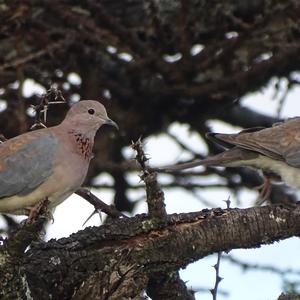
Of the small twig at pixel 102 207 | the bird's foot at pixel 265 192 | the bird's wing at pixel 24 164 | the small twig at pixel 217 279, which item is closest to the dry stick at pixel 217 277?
the small twig at pixel 217 279

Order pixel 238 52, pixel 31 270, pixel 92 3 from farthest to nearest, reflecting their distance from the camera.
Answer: pixel 238 52 < pixel 92 3 < pixel 31 270

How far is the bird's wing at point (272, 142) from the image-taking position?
6.70m

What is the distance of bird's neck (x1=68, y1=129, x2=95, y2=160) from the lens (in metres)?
5.59

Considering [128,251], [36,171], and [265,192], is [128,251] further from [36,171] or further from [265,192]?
[265,192]

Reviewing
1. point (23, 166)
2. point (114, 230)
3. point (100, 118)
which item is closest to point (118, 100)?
point (100, 118)

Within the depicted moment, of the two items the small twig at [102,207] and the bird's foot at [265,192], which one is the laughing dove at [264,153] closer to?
the bird's foot at [265,192]

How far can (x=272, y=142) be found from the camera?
6.83m

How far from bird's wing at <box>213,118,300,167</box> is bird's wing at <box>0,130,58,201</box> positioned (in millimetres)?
1595

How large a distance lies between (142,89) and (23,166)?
89.1 inches

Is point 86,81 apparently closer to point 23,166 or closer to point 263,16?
point 263,16

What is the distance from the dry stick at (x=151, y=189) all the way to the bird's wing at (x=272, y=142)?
6.86 feet

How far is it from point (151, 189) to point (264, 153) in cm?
243

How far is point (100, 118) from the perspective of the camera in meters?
5.82

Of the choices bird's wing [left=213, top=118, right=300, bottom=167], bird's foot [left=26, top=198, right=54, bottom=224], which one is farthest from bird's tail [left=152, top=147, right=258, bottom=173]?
bird's foot [left=26, top=198, right=54, bottom=224]
